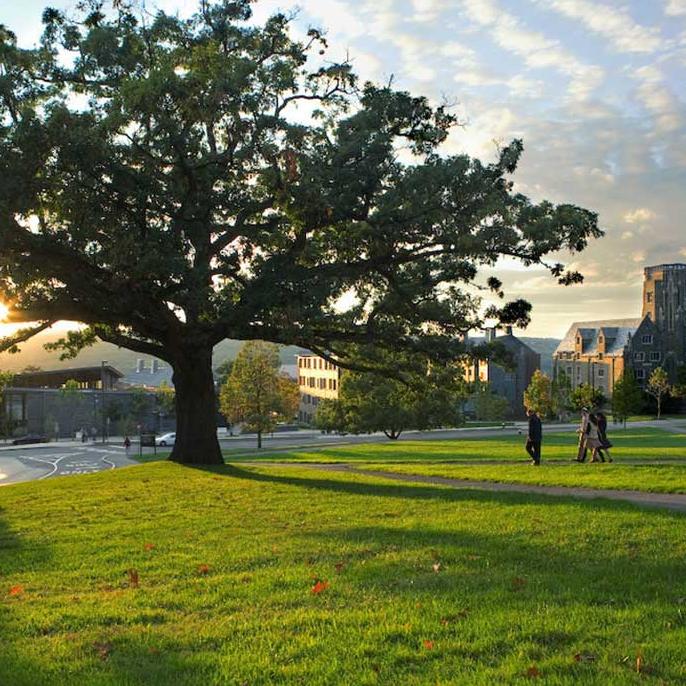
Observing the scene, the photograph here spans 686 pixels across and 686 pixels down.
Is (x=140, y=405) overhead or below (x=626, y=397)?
below

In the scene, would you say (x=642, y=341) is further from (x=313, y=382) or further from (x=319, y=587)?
(x=319, y=587)

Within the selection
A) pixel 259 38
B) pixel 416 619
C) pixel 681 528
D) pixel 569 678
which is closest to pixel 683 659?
pixel 569 678

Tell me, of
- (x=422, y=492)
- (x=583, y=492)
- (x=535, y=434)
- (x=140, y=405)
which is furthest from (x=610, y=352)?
(x=422, y=492)

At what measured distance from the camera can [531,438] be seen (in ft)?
72.9

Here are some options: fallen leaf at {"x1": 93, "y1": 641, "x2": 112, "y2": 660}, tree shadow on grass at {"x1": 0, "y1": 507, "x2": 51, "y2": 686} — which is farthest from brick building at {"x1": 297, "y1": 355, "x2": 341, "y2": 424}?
fallen leaf at {"x1": 93, "y1": 641, "x2": 112, "y2": 660}

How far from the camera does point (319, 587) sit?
7.00 meters

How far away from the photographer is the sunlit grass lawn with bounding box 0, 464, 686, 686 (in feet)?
16.7

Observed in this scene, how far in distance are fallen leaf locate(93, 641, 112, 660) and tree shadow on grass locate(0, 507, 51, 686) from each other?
1.54ft

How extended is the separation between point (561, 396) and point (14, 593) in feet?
290

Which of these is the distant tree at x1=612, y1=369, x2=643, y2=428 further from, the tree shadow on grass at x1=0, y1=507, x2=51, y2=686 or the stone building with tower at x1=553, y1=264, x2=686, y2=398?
the tree shadow on grass at x1=0, y1=507, x2=51, y2=686

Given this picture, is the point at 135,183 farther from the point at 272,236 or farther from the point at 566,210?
the point at 566,210

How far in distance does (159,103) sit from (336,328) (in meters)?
8.22

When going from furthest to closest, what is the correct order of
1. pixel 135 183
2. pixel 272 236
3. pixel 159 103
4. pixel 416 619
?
pixel 272 236
pixel 135 183
pixel 159 103
pixel 416 619

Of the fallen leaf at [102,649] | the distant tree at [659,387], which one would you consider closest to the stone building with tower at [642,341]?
the distant tree at [659,387]
